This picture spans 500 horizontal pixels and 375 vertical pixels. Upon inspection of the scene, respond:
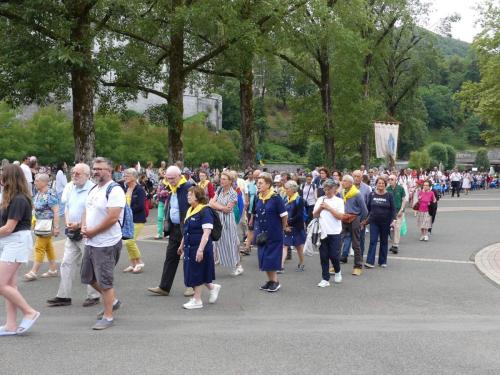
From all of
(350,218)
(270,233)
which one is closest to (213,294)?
(270,233)

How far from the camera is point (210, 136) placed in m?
51.6

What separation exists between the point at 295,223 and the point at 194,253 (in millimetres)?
3305

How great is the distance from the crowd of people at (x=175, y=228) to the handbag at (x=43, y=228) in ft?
0.05

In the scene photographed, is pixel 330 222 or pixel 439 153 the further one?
pixel 439 153

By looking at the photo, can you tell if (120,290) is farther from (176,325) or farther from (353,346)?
(353,346)

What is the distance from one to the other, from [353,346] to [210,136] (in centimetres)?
4663

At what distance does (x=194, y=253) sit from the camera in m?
7.14

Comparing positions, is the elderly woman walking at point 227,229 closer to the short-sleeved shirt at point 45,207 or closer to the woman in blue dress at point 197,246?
the woman in blue dress at point 197,246

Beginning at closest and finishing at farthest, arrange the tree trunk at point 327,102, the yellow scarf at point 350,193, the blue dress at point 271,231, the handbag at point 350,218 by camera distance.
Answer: the blue dress at point 271,231 < the handbag at point 350,218 < the yellow scarf at point 350,193 < the tree trunk at point 327,102

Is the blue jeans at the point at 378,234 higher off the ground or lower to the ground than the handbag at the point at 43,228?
lower

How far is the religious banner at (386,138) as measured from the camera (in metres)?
25.3

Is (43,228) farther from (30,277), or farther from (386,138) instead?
(386,138)

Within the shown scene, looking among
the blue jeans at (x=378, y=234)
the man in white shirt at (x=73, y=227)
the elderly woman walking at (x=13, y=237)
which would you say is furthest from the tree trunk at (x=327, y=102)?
the elderly woman walking at (x=13, y=237)

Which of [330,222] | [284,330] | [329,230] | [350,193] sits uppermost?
[350,193]
